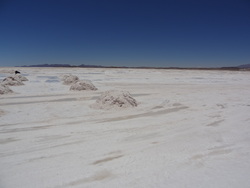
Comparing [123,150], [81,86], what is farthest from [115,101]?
[81,86]

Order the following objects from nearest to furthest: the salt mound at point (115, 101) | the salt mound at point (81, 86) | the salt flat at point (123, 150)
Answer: the salt flat at point (123, 150) < the salt mound at point (115, 101) < the salt mound at point (81, 86)

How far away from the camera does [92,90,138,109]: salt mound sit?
348 inches

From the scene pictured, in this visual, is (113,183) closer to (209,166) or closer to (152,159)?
(152,159)

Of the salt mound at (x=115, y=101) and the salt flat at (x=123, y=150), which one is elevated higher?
the salt mound at (x=115, y=101)

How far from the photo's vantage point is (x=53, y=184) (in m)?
3.24

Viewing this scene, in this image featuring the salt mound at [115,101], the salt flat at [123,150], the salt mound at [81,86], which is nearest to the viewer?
the salt flat at [123,150]

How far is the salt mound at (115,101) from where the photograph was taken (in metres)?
8.83

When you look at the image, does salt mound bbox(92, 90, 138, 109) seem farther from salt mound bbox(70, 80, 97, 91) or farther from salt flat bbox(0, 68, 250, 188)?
salt mound bbox(70, 80, 97, 91)

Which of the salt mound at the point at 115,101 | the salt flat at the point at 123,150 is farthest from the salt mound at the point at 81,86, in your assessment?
the salt flat at the point at 123,150

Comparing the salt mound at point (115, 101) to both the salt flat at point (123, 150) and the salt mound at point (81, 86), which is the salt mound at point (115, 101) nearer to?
the salt flat at point (123, 150)

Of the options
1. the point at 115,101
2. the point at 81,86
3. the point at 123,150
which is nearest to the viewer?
the point at 123,150

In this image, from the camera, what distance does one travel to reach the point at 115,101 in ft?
29.2

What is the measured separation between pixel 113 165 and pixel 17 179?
→ 5.42 feet

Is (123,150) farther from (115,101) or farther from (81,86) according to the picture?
(81,86)
